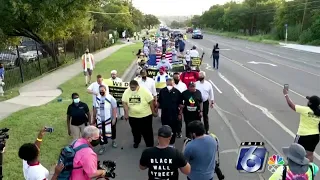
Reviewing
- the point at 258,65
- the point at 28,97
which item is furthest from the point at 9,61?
the point at 258,65

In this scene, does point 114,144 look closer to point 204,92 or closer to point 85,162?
point 204,92

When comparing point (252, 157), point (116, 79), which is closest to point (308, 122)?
point (252, 157)

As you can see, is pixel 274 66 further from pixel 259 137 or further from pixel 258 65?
pixel 259 137

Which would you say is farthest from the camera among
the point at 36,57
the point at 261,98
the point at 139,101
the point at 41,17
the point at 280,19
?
the point at 280,19

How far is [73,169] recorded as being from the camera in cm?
444

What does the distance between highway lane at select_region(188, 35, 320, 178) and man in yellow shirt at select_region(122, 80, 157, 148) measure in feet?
8.30

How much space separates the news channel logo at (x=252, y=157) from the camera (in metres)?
5.45

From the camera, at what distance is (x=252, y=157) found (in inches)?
217

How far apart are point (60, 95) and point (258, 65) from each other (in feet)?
49.3

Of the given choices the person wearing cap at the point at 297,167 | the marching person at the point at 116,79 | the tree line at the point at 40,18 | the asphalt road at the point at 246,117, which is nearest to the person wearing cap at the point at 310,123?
the asphalt road at the point at 246,117

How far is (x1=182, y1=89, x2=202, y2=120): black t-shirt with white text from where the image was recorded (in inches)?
325

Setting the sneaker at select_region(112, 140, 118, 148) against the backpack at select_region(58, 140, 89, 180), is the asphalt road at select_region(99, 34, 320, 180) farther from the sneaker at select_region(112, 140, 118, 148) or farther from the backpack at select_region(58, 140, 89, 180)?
the backpack at select_region(58, 140, 89, 180)

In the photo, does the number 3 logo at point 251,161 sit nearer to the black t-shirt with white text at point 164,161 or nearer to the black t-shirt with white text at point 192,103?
the black t-shirt with white text at point 164,161

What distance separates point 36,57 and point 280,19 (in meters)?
48.6
